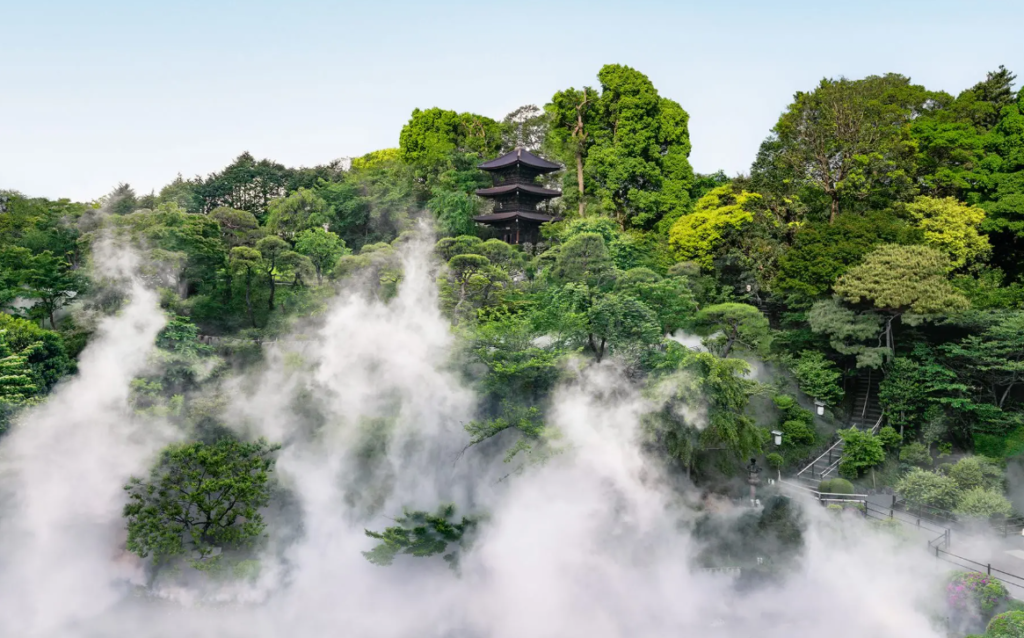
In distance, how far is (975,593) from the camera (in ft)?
52.5

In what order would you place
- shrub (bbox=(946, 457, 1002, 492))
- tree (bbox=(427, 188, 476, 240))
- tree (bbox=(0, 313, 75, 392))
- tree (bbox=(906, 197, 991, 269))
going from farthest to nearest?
tree (bbox=(427, 188, 476, 240)) < tree (bbox=(906, 197, 991, 269)) < tree (bbox=(0, 313, 75, 392)) < shrub (bbox=(946, 457, 1002, 492))

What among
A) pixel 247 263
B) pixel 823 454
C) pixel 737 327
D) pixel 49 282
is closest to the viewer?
pixel 823 454

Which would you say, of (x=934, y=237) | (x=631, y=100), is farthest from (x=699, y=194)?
(x=934, y=237)

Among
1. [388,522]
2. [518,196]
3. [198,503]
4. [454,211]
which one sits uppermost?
[518,196]

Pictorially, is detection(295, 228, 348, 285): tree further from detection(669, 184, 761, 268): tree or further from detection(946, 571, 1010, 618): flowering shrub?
detection(946, 571, 1010, 618): flowering shrub

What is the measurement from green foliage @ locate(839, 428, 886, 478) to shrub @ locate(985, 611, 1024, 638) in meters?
8.21

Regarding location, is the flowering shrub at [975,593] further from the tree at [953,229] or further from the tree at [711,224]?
the tree at [711,224]

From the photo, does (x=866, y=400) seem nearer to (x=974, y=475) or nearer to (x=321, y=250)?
(x=974, y=475)

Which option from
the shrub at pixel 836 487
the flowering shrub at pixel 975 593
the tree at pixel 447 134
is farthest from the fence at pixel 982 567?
the tree at pixel 447 134

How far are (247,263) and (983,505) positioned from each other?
2721 cm

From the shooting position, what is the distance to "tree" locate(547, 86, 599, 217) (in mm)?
40719

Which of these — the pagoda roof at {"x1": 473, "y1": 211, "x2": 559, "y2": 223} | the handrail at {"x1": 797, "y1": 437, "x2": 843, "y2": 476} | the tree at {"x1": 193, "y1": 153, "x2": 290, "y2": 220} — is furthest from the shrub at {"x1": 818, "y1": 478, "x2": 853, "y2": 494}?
the tree at {"x1": 193, "y1": 153, "x2": 290, "y2": 220}

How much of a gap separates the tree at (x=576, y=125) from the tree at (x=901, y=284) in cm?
1851

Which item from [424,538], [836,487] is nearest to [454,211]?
[424,538]
